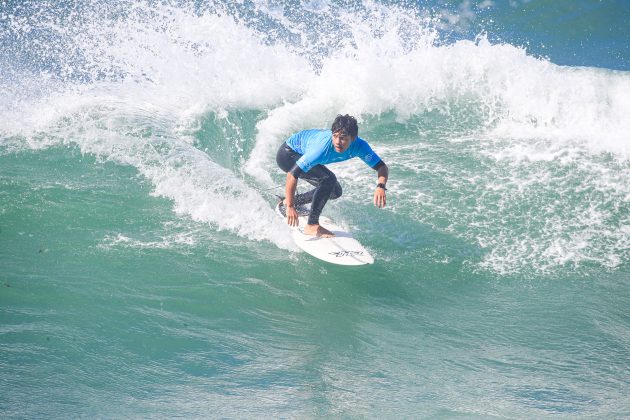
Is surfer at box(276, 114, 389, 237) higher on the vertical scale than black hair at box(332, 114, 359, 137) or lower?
lower

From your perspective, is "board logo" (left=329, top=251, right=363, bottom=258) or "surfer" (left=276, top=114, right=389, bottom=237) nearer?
"surfer" (left=276, top=114, right=389, bottom=237)

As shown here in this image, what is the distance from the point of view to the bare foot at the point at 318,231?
23.9 feet

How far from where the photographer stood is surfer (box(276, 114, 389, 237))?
20.5 feet

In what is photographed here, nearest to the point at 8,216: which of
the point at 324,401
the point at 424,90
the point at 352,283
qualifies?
the point at 352,283

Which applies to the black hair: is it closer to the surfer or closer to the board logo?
the surfer

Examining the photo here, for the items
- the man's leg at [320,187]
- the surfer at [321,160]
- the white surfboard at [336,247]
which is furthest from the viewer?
the man's leg at [320,187]

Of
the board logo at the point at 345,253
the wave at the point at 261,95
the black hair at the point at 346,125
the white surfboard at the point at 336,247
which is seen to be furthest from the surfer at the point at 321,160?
the wave at the point at 261,95

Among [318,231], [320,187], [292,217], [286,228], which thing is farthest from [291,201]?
[286,228]

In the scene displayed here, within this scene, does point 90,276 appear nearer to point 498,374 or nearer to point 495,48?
point 498,374

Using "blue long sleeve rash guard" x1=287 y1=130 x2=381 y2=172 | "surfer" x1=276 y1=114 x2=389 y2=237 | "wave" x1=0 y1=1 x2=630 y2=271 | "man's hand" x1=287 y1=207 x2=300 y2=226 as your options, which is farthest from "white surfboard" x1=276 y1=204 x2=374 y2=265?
"blue long sleeve rash guard" x1=287 y1=130 x2=381 y2=172

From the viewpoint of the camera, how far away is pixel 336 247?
704 centimetres

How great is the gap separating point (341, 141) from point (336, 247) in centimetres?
143

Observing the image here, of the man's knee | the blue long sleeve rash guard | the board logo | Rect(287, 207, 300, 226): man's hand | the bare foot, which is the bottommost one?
the board logo

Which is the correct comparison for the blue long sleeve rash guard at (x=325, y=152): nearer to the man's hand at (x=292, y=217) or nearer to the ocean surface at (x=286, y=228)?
the man's hand at (x=292, y=217)
